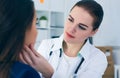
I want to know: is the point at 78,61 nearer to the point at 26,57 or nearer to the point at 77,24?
the point at 77,24

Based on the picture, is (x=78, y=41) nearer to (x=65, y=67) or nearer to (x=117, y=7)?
(x=65, y=67)

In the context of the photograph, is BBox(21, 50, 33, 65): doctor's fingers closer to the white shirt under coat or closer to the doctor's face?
the white shirt under coat

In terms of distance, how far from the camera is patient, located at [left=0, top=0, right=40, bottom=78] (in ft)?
2.79

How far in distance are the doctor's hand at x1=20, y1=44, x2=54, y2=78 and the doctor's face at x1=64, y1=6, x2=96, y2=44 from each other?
1.51 feet

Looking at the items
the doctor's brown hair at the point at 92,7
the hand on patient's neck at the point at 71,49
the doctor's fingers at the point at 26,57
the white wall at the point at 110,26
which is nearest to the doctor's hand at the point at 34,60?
the doctor's fingers at the point at 26,57

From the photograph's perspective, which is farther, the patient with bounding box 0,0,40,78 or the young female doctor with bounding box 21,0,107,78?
the young female doctor with bounding box 21,0,107,78

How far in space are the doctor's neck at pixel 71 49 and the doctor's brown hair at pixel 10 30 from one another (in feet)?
2.64

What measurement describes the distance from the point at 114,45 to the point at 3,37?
391 cm

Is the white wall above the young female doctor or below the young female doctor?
below

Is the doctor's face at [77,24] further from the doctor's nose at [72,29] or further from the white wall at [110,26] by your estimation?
the white wall at [110,26]

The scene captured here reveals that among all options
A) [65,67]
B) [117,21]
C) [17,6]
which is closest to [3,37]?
[17,6]

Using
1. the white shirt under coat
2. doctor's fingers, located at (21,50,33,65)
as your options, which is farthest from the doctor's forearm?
the white shirt under coat

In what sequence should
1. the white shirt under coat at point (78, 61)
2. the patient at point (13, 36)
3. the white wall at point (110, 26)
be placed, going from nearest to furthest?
the patient at point (13, 36) → the white shirt under coat at point (78, 61) → the white wall at point (110, 26)

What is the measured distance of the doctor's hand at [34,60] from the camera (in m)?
1.00
